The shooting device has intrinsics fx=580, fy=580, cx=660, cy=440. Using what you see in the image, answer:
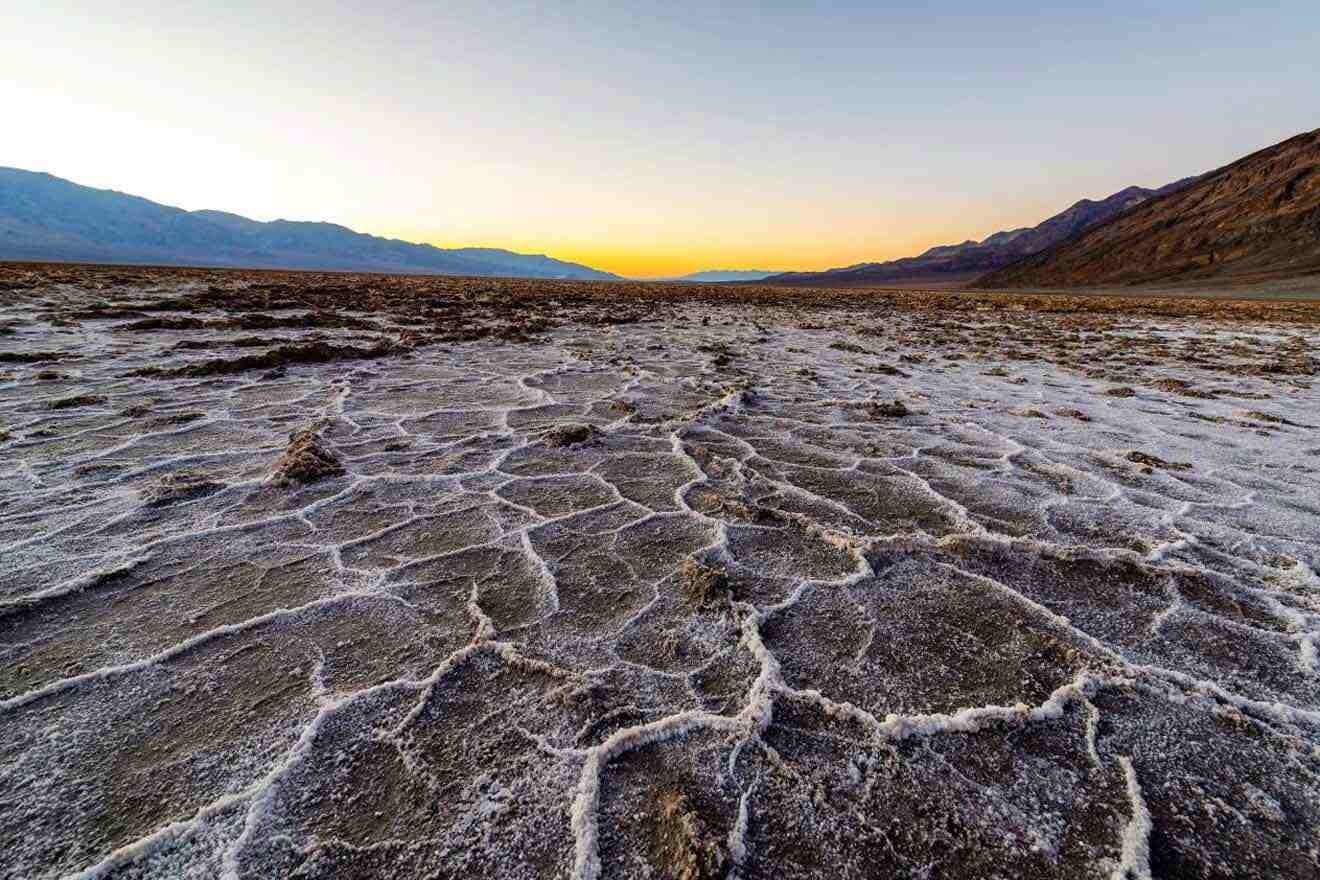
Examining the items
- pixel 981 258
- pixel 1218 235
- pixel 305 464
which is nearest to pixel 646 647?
pixel 305 464

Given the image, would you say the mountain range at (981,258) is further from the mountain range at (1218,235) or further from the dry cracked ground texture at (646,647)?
the dry cracked ground texture at (646,647)

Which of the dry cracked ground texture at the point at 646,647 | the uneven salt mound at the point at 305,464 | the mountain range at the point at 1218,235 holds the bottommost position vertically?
the dry cracked ground texture at the point at 646,647

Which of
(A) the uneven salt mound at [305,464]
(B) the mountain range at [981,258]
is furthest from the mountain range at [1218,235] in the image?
(A) the uneven salt mound at [305,464]

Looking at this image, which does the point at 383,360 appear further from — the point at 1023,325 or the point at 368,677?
the point at 1023,325

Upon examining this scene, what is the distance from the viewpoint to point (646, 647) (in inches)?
77.4

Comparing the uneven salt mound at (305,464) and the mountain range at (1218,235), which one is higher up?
the mountain range at (1218,235)

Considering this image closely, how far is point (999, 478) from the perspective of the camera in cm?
357

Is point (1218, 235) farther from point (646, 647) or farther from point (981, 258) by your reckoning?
point (646, 647)

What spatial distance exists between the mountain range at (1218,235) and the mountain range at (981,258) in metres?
17.3

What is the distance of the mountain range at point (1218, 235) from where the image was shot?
5172 centimetres

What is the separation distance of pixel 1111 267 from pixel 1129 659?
88.8 m

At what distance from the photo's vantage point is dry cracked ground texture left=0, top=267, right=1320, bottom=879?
134 cm

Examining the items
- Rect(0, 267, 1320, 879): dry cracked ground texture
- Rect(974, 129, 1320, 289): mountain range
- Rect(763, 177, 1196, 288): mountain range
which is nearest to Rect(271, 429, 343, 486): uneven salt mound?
Rect(0, 267, 1320, 879): dry cracked ground texture

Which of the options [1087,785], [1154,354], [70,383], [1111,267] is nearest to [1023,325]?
[1154,354]
